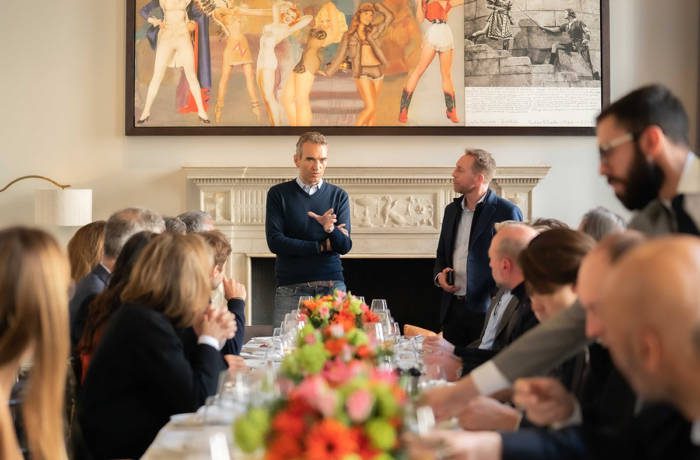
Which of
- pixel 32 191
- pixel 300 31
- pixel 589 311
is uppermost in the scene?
pixel 300 31

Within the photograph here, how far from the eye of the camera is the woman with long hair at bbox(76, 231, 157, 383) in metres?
3.24

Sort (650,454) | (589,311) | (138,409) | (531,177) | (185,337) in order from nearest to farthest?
(650,454) → (589,311) → (138,409) → (185,337) → (531,177)


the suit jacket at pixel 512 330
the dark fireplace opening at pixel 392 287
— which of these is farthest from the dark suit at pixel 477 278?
the dark fireplace opening at pixel 392 287

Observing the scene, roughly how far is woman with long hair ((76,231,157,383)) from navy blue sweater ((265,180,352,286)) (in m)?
2.51

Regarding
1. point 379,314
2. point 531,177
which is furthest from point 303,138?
point 531,177

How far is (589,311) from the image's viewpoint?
6.60 feet

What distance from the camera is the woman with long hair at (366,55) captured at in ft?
25.8

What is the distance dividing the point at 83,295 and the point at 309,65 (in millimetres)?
4402

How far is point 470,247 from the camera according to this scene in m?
5.77

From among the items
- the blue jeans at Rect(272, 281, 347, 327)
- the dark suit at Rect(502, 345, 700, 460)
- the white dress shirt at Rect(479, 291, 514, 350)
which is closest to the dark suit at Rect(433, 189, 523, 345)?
the blue jeans at Rect(272, 281, 347, 327)

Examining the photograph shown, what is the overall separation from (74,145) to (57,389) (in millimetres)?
6582

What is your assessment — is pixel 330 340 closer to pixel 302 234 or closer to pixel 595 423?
pixel 595 423

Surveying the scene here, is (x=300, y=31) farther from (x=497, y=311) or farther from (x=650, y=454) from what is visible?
(x=650, y=454)

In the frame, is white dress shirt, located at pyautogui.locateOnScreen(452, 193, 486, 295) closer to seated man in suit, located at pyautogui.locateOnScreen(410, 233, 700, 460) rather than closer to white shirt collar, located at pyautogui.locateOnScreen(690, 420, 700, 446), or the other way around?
seated man in suit, located at pyautogui.locateOnScreen(410, 233, 700, 460)
